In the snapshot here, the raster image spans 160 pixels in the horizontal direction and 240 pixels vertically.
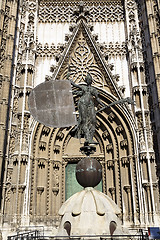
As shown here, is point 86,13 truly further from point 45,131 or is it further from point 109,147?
point 109,147

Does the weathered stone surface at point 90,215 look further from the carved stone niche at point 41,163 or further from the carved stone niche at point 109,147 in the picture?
the carved stone niche at point 109,147

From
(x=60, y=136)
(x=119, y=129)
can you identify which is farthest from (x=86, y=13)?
(x=60, y=136)

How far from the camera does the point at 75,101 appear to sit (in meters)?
16.8

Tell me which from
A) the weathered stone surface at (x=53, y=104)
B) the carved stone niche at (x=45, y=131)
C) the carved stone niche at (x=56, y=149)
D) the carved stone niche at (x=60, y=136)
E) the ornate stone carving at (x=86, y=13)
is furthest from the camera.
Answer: the ornate stone carving at (x=86, y=13)

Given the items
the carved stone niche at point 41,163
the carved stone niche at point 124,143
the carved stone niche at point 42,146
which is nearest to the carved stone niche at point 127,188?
the carved stone niche at point 124,143

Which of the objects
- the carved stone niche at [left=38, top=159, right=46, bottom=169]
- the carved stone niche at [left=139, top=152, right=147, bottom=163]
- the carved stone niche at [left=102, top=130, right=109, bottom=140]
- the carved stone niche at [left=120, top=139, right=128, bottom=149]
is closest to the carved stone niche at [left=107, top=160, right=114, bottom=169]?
the carved stone niche at [left=120, top=139, right=128, bottom=149]

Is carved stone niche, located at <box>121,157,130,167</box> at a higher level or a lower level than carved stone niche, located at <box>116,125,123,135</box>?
lower

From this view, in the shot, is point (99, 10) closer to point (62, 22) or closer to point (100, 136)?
point (62, 22)

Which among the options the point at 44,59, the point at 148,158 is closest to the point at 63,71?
the point at 44,59

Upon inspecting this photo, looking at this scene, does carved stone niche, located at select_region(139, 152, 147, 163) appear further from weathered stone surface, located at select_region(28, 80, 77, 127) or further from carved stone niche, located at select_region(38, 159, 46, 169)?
weathered stone surface, located at select_region(28, 80, 77, 127)

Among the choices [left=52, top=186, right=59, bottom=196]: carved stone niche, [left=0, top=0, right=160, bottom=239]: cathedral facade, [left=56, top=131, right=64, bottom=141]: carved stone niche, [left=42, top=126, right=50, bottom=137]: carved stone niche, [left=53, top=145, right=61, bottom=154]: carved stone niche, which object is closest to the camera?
[left=0, top=0, right=160, bottom=239]: cathedral facade

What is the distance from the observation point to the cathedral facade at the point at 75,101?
13703 millimetres

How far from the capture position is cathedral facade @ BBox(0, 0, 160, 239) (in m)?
13.7

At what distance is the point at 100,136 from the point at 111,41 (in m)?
7.36
